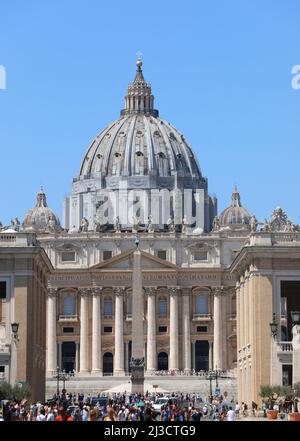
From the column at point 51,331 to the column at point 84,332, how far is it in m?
3.04

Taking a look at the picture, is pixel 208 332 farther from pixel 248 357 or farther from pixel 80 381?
pixel 248 357

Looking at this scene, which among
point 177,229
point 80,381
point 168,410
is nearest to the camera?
point 168,410

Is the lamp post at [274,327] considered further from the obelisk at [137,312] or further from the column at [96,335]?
the column at [96,335]

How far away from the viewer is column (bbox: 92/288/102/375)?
519ft

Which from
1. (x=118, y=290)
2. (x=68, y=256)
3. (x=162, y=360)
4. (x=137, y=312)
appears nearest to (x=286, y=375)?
(x=137, y=312)

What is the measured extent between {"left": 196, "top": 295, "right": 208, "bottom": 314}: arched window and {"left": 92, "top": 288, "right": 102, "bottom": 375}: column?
11137 mm

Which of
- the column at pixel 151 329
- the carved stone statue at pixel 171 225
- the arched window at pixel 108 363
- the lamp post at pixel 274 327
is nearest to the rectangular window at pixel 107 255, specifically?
the column at pixel 151 329

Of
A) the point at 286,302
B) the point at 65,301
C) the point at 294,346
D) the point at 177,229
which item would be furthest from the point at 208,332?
the point at 294,346

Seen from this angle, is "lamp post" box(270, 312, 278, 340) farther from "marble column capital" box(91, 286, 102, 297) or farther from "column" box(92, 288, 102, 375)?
"marble column capital" box(91, 286, 102, 297)

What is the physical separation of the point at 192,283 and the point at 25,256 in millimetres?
78168

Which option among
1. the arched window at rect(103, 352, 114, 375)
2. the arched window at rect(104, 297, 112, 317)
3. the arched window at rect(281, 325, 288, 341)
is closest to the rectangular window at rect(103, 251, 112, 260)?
the arched window at rect(104, 297, 112, 317)

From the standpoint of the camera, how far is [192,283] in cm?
16125

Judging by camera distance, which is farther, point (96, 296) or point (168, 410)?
point (96, 296)

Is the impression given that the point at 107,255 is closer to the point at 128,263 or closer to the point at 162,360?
the point at 128,263
